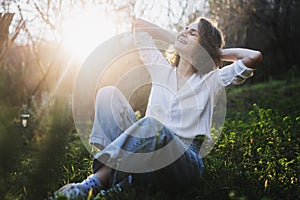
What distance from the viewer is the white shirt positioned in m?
2.37

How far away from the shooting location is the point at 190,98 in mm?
2475

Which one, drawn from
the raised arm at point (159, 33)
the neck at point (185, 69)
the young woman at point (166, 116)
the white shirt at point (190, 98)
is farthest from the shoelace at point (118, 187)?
the raised arm at point (159, 33)

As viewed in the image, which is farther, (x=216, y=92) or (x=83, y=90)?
(x=83, y=90)

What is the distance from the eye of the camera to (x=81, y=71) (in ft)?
17.1

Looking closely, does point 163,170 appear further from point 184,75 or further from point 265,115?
point 265,115

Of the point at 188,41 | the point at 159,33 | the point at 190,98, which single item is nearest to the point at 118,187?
the point at 190,98

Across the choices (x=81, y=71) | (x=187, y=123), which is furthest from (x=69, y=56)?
(x=187, y=123)

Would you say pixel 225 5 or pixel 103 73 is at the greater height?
pixel 225 5

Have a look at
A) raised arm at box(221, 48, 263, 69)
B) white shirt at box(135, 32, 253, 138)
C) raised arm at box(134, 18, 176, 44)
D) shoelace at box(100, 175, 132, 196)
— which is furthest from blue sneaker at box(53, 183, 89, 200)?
raised arm at box(134, 18, 176, 44)

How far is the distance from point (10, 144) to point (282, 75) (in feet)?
29.2

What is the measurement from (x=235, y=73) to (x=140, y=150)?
98cm

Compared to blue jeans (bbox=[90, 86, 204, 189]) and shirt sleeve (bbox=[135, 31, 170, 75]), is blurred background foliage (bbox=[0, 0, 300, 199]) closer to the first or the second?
blue jeans (bbox=[90, 86, 204, 189])

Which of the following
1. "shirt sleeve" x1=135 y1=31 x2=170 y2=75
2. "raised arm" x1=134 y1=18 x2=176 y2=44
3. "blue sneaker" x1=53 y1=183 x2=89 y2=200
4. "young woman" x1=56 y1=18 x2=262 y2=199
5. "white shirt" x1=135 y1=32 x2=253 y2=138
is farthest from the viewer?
"raised arm" x1=134 y1=18 x2=176 y2=44

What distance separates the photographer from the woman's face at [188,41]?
2.62 m
